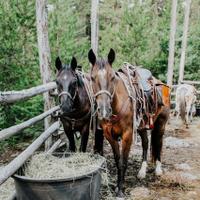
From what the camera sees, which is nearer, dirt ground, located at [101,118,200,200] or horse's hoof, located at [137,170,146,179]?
dirt ground, located at [101,118,200,200]

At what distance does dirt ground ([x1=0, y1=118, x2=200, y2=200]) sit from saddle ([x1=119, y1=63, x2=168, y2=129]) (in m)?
0.95

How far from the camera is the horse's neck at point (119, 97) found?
190 inches

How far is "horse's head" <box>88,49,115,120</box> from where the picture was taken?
4324 millimetres

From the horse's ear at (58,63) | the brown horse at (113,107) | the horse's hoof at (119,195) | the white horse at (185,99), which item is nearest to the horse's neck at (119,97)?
the brown horse at (113,107)

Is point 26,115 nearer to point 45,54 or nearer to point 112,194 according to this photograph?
point 45,54

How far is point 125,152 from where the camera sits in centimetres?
513

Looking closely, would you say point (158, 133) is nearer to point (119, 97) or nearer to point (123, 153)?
point (123, 153)

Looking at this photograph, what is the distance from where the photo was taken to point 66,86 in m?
4.91

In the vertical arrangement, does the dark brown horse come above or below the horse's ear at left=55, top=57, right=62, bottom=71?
below

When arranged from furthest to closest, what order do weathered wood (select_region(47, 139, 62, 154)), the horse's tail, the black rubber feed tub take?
the horse's tail < weathered wood (select_region(47, 139, 62, 154)) < the black rubber feed tub

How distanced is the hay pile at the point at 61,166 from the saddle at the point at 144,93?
4.49ft

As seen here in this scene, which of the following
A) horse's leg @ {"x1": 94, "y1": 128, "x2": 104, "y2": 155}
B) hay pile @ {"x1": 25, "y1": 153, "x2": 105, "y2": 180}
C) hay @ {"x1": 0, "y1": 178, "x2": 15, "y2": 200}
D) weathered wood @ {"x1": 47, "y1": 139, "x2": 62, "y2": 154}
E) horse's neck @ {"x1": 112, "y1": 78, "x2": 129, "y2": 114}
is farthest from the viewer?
weathered wood @ {"x1": 47, "y1": 139, "x2": 62, "y2": 154}

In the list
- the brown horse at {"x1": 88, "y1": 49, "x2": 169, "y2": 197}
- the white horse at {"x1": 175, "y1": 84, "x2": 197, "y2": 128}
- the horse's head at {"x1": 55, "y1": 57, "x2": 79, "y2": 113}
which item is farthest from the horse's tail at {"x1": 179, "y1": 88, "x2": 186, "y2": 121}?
the horse's head at {"x1": 55, "y1": 57, "x2": 79, "y2": 113}

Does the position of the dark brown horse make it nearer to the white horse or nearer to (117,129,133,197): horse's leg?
(117,129,133,197): horse's leg
